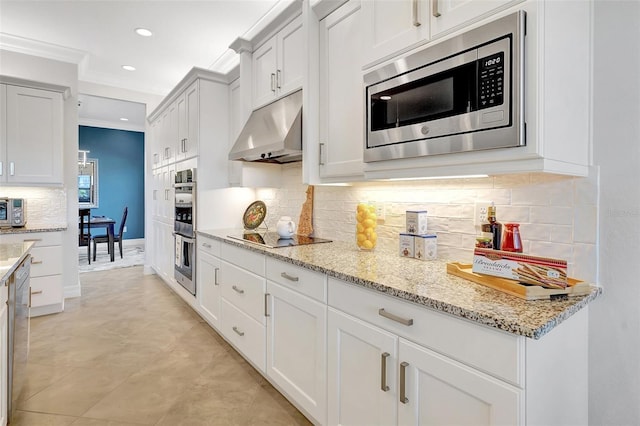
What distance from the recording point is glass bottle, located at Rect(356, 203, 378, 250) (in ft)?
6.66

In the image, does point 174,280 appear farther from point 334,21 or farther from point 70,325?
point 334,21

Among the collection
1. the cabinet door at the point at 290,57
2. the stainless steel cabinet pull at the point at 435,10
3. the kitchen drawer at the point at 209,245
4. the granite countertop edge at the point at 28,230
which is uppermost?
the cabinet door at the point at 290,57

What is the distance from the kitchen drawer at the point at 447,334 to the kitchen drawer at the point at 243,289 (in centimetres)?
83

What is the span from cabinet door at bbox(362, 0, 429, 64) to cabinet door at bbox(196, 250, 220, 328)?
195cm

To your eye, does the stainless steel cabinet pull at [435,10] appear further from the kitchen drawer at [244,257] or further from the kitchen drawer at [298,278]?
the kitchen drawer at [244,257]

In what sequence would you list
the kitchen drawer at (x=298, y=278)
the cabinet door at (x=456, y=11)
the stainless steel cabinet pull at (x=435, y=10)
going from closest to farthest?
the cabinet door at (x=456, y=11) < the stainless steel cabinet pull at (x=435, y=10) < the kitchen drawer at (x=298, y=278)

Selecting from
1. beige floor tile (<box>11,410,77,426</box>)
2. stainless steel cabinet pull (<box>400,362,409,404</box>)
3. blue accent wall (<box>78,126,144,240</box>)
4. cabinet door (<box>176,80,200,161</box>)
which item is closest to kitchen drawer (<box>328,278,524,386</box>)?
stainless steel cabinet pull (<box>400,362,409,404</box>)

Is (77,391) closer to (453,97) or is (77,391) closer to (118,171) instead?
(453,97)

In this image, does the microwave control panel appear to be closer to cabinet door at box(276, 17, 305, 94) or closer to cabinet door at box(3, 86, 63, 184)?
cabinet door at box(276, 17, 305, 94)

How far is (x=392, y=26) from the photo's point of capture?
1.55 m

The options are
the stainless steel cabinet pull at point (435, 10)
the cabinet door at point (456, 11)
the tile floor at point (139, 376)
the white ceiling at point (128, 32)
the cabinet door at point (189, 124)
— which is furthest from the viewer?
the cabinet door at point (189, 124)

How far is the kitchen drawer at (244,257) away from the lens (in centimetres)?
212

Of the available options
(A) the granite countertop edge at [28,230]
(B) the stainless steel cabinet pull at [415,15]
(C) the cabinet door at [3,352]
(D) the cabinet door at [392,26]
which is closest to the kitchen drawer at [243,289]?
(C) the cabinet door at [3,352]

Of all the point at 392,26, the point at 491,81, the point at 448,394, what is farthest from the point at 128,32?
the point at 448,394
